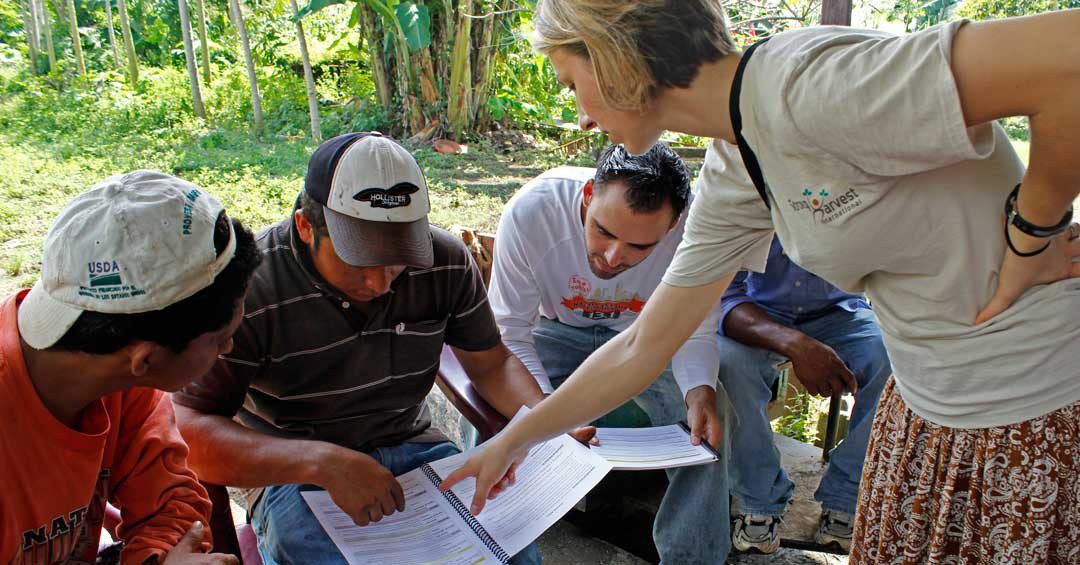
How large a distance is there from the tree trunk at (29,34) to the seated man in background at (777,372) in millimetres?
10610

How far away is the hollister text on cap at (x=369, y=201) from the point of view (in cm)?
172

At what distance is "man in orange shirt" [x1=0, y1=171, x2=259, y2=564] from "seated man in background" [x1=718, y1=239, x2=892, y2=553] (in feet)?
5.51

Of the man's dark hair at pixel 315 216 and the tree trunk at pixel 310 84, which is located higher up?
the man's dark hair at pixel 315 216

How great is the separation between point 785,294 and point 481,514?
5.06 ft

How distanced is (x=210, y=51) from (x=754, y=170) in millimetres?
11174

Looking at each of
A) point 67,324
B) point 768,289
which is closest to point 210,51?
point 768,289

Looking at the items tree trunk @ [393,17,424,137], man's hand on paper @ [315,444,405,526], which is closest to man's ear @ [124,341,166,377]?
man's hand on paper @ [315,444,405,526]

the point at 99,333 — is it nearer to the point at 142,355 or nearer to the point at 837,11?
the point at 142,355

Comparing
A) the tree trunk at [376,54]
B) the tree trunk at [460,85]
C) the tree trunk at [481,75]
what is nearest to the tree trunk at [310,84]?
the tree trunk at [376,54]

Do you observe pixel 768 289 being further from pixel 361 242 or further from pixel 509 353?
pixel 361 242

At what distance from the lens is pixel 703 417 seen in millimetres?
2188

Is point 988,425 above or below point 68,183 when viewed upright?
above

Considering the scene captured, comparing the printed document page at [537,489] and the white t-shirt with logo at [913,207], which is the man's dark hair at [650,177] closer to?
the printed document page at [537,489]

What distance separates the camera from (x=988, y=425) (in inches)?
47.9
